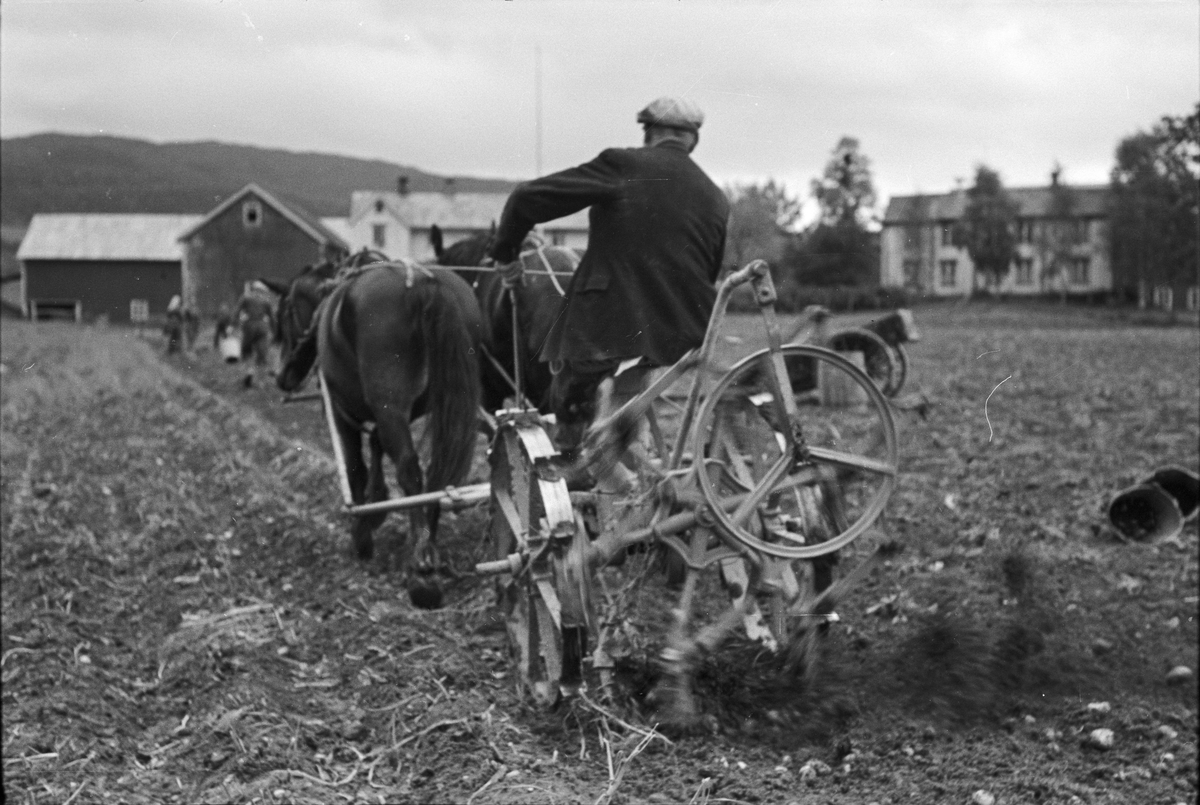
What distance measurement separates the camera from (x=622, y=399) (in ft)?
17.5

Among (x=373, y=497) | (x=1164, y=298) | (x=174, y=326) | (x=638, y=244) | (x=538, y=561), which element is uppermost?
(x=638, y=244)

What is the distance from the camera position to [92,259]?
45812 mm

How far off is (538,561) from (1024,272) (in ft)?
87.1

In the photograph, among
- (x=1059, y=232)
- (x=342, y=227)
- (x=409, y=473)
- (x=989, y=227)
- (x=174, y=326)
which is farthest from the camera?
(x=342, y=227)

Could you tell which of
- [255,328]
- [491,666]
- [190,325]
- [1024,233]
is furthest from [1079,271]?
[491,666]

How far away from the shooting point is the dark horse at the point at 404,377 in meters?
7.29

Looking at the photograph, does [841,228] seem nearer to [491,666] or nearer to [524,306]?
[524,306]

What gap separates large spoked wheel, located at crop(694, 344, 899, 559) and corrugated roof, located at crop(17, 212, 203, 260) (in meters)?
40.7

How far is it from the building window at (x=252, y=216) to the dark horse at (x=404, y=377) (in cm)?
2947

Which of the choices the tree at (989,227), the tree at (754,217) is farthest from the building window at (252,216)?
the tree at (754,217)

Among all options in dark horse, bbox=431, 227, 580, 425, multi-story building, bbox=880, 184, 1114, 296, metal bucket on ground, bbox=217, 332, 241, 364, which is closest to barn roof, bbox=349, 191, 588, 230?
metal bucket on ground, bbox=217, 332, 241, 364

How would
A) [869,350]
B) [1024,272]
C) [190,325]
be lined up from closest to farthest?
[869,350], [1024,272], [190,325]

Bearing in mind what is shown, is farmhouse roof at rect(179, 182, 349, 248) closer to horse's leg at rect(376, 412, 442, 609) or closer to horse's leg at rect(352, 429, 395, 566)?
horse's leg at rect(352, 429, 395, 566)

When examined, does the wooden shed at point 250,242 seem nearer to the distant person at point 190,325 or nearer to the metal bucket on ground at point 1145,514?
the distant person at point 190,325
